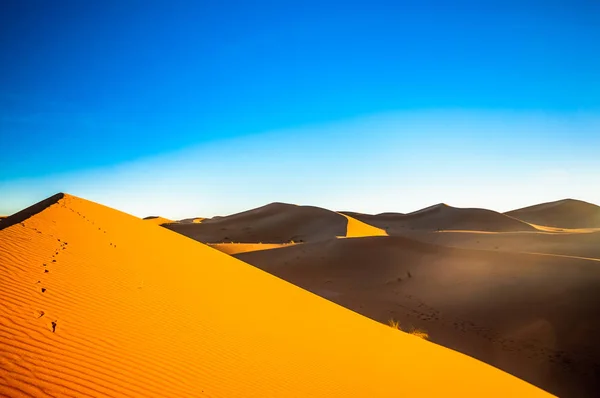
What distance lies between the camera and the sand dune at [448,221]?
4709cm

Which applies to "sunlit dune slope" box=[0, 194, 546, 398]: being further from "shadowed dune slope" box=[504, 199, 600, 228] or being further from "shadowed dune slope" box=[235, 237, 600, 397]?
"shadowed dune slope" box=[504, 199, 600, 228]

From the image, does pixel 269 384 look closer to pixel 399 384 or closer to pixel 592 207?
pixel 399 384

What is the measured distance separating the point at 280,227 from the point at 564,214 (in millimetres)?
47227

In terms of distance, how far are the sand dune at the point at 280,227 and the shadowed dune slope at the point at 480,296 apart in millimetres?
12827

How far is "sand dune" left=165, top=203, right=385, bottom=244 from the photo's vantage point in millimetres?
37031

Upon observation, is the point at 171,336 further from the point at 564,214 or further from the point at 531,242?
the point at 564,214

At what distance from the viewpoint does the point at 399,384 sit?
5.38m

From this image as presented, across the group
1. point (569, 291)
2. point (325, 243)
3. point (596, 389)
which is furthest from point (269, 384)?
point (325, 243)

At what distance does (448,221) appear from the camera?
168ft

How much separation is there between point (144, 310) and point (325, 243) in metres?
19.0

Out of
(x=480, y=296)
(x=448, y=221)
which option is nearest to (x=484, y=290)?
(x=480, y=296)

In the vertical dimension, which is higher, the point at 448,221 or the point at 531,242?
the point at 448,221

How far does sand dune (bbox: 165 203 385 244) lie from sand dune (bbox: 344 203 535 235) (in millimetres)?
9068

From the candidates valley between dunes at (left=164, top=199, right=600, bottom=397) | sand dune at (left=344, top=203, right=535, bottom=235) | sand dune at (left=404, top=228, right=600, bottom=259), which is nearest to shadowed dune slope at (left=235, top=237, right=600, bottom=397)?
valley between dunes at (left=164, top=199, right=600, bottom=397)
